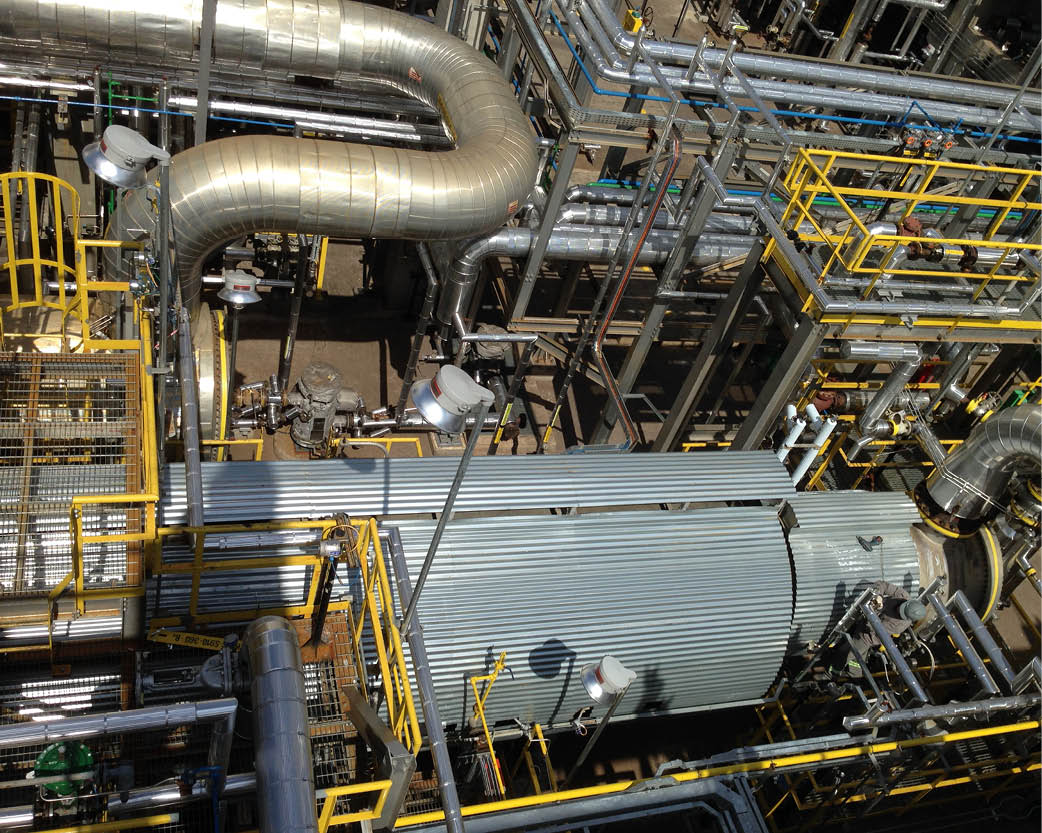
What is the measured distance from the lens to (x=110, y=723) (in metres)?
6.34

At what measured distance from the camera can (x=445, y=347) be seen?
17516mm

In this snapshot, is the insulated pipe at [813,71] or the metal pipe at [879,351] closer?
the metal pipe at [879,351]

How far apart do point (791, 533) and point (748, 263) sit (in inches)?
161

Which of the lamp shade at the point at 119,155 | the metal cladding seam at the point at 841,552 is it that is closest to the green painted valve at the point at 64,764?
the lamp shade at the point at 119,155

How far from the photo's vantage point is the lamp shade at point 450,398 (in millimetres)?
6750

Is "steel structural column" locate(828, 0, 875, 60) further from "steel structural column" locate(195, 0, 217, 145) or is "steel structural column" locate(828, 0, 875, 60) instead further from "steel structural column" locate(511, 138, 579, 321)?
"steel structural column" locate(195, 0, 217, 145)

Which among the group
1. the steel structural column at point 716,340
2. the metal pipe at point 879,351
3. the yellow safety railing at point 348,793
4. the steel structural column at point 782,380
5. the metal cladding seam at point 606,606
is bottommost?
the yellow safety railing at point 348,793

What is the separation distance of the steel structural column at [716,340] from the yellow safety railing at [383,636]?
6.58 meters

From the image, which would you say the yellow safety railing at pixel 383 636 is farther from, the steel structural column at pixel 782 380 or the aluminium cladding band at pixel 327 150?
the steel structural column at pixel 782 380

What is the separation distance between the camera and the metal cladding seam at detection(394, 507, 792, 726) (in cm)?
1050

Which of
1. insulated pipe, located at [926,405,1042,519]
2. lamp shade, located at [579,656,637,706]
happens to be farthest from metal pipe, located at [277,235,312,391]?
insulated pipe, located at [926,405,1042,519]

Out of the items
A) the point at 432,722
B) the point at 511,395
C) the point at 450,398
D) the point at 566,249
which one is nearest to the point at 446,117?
the point at 566,249

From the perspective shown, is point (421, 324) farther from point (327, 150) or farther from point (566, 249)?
point (327, 150)

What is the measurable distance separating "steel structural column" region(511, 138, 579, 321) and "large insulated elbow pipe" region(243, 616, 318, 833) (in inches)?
328
